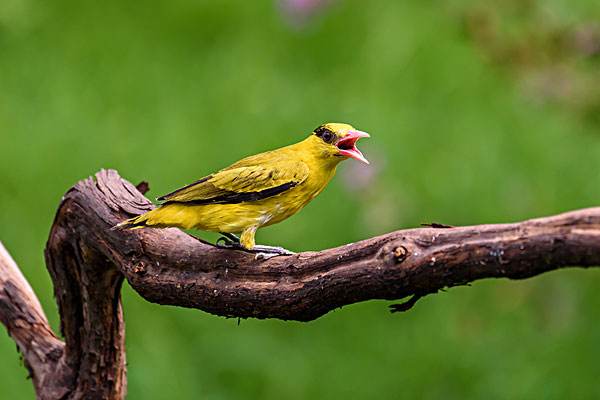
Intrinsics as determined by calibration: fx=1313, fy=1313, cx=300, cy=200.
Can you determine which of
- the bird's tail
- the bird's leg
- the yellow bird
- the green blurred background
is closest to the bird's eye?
the yellow bird

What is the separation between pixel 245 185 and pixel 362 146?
2535mm

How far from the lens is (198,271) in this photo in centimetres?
256

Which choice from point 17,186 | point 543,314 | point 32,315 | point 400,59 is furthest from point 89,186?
point 400,59

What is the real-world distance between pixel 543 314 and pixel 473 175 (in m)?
1.13

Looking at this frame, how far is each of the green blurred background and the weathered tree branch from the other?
1.33 meters

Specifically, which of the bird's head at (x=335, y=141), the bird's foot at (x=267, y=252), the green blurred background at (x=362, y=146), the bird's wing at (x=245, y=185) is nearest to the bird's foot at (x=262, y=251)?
the bird's foot at (x=267, y=252)

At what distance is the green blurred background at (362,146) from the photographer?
15.2 ft

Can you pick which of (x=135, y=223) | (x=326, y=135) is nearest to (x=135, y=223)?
(x=135, y=223)

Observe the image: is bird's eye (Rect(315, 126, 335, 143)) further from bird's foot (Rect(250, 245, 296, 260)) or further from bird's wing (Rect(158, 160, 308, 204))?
bird's foot (Rect(250, 245, 296, 260))

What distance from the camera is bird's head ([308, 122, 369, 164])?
105 inches

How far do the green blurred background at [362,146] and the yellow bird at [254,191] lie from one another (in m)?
0.98

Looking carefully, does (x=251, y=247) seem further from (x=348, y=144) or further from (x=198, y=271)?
(x=348, y=144)

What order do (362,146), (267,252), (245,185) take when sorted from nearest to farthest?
(267,252), (245,185), (362,146)

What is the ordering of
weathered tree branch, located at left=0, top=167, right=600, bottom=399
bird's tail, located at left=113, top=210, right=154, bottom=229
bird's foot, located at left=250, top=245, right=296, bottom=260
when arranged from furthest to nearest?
bird's tail, located at left=113, top=210, right=154, bottom=229 < bird's foot, located at left=250, top=245, right=296, bottom=260 < weathered tree branch, located at left=0, top=167, right=600, bottom=399
